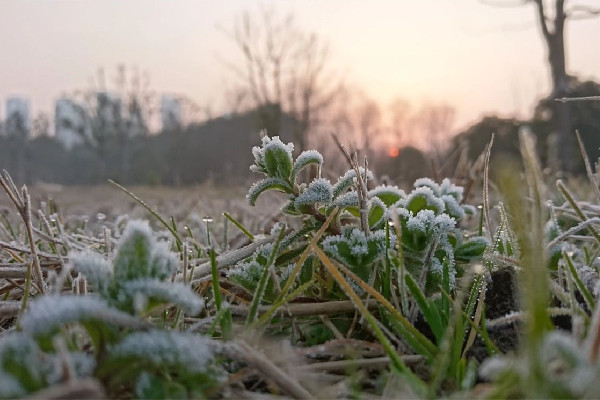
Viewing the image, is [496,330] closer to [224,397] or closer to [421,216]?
[421,216]

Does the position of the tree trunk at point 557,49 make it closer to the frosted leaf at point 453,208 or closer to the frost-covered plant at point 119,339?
the frosted leaf at point 453,208

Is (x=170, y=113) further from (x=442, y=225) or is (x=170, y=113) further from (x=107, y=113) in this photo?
(x=442, y=225)

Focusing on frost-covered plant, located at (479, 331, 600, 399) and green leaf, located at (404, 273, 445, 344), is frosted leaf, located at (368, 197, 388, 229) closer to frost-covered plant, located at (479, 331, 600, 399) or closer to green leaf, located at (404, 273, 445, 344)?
green leaf, located at (404, 273, 445, 344)

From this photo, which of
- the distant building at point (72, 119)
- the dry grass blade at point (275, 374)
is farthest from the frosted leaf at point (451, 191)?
the distant building at point (72, 119)

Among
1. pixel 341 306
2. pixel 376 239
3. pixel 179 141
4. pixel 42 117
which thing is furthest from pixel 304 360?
pixel 42 117

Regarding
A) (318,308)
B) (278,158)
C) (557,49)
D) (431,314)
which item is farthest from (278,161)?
(557,49)

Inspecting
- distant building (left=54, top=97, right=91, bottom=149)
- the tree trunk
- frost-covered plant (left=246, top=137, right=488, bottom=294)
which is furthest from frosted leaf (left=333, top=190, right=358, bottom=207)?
distant building (left=54, top=97, right=91, bottom=149)

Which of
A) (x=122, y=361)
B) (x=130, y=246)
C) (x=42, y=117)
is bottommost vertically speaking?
(x=122, y=361)
